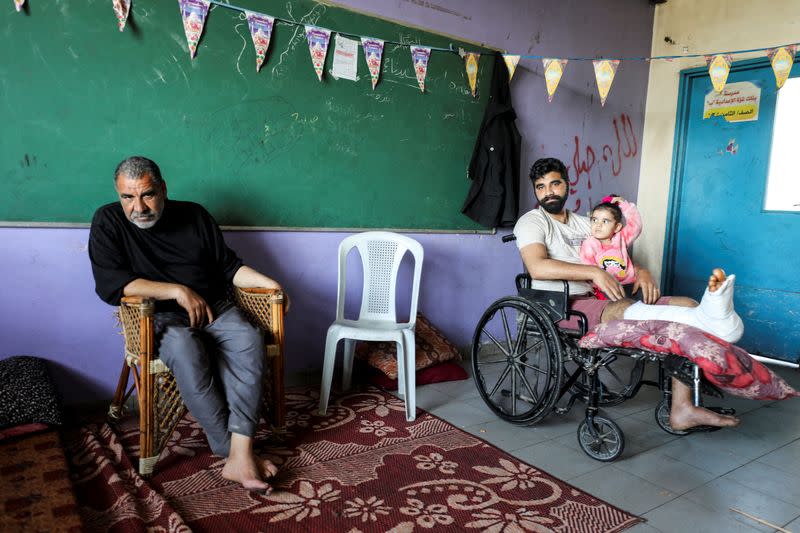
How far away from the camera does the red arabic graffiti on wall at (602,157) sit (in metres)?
3.93

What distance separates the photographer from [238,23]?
246cm

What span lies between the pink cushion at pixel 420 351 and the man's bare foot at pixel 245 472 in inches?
42.0

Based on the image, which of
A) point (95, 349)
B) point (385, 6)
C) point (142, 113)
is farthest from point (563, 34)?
point (95, 349)

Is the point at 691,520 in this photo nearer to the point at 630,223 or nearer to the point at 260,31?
the point at 630,223

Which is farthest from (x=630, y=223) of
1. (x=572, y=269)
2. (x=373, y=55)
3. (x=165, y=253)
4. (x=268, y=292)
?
(x=165, y=253)

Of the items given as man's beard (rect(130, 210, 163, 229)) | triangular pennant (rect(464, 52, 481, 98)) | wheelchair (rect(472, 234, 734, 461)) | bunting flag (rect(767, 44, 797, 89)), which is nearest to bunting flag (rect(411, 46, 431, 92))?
triangular pennant (rect(464, 52, 481, 98))

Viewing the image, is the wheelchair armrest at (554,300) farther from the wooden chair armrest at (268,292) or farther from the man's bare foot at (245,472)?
the man's bare foot at (245,472)

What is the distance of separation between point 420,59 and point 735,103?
2.39 m

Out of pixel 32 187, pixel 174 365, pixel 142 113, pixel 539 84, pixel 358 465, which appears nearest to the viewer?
pixel 174 365

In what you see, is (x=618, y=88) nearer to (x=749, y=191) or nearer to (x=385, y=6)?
(x=749, y=191)

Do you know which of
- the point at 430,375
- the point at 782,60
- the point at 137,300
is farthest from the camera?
the point at 430,375

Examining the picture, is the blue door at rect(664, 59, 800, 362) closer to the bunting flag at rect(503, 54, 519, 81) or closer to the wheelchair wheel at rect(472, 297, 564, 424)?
the bunting flag at rect(503, 54, 519, 81)

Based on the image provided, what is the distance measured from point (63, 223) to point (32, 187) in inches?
6.8

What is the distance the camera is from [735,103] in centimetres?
378
